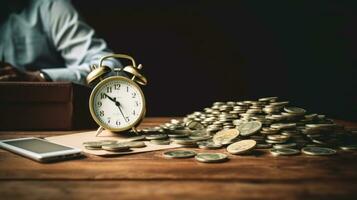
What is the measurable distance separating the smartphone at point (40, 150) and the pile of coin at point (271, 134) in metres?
0.35

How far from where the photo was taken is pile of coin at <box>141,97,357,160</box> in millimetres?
1272

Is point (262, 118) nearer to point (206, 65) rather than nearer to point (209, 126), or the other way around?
point (209, 126)

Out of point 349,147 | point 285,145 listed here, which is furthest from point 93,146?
point 349,147

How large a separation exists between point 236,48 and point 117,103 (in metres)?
1.67

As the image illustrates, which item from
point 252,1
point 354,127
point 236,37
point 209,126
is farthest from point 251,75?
point 209,126

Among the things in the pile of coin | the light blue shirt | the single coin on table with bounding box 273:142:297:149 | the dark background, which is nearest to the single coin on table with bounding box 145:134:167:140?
the pile of coin

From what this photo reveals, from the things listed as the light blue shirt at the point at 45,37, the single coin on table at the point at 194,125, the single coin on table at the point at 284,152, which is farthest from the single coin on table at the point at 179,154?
the light blue shirt at the point at 45,37

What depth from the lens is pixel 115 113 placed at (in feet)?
5.01

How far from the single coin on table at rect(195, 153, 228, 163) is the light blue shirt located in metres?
1.61

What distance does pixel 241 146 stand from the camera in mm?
1248

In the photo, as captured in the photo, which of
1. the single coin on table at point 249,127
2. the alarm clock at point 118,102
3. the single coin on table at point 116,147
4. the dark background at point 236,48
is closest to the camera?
the single coin on table at point 116,147

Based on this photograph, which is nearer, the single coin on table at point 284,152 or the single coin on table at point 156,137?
the single coin on table at point 284,152

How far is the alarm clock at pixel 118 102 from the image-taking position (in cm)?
152

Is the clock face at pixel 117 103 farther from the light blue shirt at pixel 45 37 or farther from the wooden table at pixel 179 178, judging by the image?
the light blue shirt at pixel 45 37
